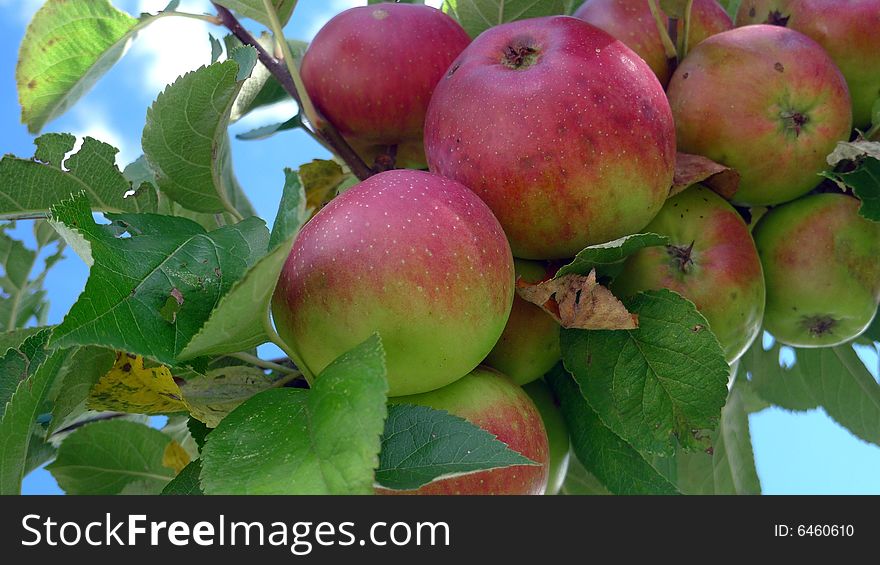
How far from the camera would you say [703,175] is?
30.2 inches

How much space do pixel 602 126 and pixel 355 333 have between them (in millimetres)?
265

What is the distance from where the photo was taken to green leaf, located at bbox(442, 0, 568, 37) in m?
0.95

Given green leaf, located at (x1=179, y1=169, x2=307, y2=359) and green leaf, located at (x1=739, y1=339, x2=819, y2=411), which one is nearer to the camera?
green leaf, located at (x1=179, y1=169, x2=307, y2=359)

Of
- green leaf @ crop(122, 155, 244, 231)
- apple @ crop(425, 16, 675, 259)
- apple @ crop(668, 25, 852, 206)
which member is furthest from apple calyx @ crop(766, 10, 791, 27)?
green leaf @ crop(122, 155, 244, 231)

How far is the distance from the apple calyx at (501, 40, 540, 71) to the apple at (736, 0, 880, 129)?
1.34ft

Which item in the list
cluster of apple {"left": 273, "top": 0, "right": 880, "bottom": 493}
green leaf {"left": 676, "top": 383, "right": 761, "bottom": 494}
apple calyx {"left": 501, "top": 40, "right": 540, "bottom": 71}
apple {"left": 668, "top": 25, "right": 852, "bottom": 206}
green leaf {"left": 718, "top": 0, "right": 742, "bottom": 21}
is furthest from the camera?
green leaf {"left": 718, "top": 0, "right": 742, "bottom": 21}

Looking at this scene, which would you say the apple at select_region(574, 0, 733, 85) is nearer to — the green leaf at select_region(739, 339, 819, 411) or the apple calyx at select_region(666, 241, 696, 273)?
the apple calyx at select_region(666, 241, 696, 273)

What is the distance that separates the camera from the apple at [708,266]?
0.74 m

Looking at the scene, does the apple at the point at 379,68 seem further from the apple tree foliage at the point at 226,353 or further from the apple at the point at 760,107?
the apple at the point at 760,107

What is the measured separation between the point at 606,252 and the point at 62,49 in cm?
63

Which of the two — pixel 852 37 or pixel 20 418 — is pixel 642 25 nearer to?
pixel 852 37

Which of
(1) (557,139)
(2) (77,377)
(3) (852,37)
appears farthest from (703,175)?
(2) (77,377)
